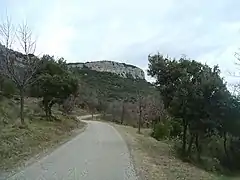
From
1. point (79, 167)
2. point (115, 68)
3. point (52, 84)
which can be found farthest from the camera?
point (115, 68)

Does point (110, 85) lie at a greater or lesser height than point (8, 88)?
greater

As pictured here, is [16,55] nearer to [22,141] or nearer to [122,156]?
[22,141]

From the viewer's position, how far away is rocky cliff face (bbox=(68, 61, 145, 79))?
136 meters

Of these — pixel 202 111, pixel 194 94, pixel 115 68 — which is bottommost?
pixel 202 111

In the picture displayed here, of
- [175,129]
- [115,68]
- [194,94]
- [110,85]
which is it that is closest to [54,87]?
[175,129]

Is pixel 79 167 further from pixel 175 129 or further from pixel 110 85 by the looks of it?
pixel 110 85

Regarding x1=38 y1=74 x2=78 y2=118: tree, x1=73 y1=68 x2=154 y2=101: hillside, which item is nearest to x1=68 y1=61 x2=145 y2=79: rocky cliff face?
x1=73 y1=68 x2=154 y2=101: hillside

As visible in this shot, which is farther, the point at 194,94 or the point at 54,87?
the point at 54,87

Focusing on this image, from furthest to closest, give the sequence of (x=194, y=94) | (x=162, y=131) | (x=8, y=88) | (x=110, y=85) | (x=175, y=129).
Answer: (x=110, y=85) → (x=8, y=88) → (x=162, y=131) → (x=175, y=129) → (x=194, y=94)

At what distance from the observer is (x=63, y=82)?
39688 millimetres

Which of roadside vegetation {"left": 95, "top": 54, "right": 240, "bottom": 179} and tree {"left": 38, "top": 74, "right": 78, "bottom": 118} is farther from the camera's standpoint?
tree {"left": 38, "top": 74, "right": 78, "bottom": 118}

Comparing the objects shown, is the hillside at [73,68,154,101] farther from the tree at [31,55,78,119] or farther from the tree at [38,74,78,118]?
the tree at [38,74,78,118]

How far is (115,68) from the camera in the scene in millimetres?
146875

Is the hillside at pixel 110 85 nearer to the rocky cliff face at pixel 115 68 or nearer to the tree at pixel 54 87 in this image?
the rocky cliff face at pixel 115 68
